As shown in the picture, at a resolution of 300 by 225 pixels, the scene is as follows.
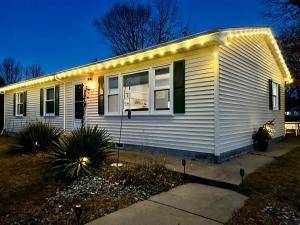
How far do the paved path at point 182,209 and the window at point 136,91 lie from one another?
12.9ft

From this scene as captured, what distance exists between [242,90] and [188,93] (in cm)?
210

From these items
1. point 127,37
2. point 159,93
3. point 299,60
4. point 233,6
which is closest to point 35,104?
point 159,93

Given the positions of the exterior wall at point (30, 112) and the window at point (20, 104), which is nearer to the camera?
the exterior wall at point (30, 112)

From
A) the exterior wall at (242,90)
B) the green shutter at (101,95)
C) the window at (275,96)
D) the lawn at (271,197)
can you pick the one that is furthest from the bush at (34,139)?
the window at (275,96)

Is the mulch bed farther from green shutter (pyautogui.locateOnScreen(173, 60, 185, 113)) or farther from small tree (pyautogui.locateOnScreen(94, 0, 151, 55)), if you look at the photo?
small tree (pyautogui.locateOnScreen(94, 0, 151, 55))

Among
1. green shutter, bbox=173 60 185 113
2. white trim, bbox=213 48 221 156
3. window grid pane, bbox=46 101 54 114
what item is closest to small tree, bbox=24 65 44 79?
window grid pane, bbox=46 101 54 114

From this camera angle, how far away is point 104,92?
31.2ft

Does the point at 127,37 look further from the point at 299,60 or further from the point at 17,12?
the point at 17,12

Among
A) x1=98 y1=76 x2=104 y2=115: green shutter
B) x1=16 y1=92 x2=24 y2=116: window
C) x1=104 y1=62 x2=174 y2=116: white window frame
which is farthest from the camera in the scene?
x1=16 y1=92 x2=24 y2=116: window

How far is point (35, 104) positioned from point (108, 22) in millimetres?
15747

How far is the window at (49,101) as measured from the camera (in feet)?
40.8

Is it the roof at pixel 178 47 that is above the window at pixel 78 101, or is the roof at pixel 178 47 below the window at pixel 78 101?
above

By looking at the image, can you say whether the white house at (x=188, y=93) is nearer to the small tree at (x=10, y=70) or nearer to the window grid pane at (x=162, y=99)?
the window grid pane at (x=162, y=99)

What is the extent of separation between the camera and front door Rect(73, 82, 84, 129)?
10797 mm
